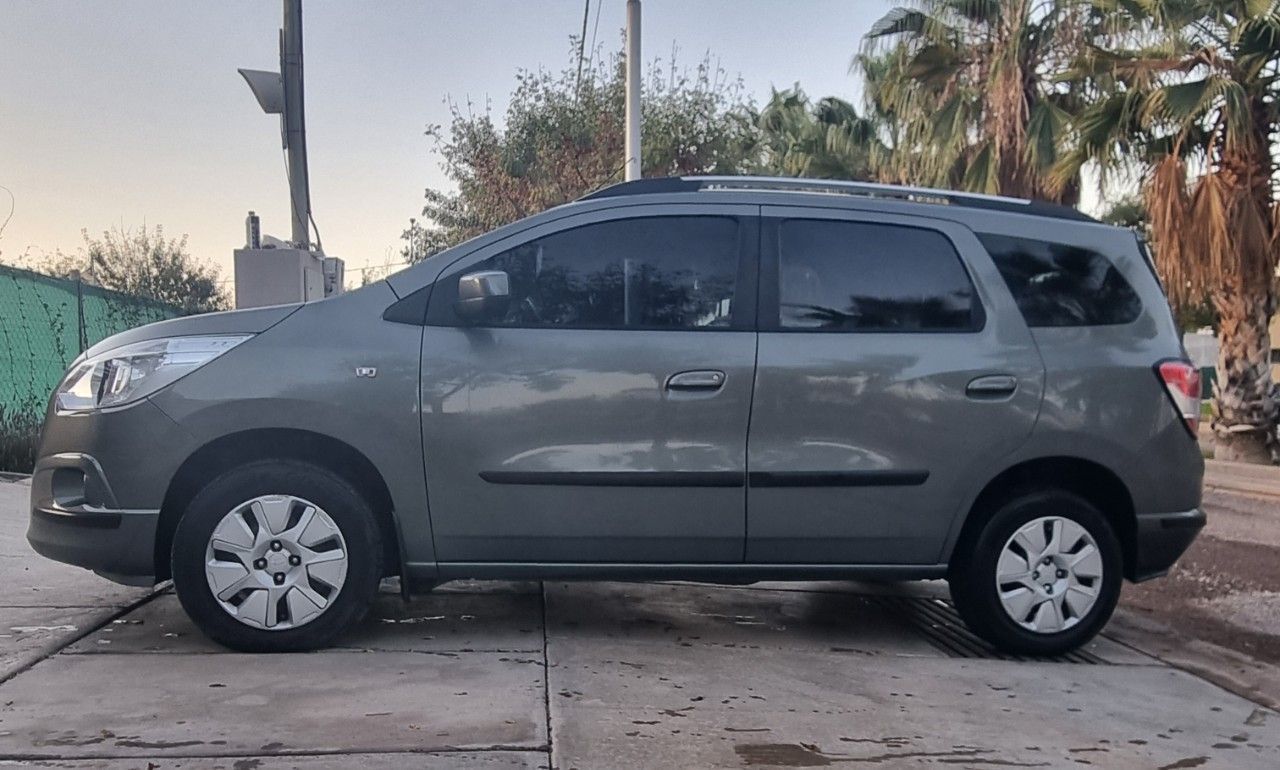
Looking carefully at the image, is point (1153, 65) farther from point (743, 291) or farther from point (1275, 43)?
point (743, 291)

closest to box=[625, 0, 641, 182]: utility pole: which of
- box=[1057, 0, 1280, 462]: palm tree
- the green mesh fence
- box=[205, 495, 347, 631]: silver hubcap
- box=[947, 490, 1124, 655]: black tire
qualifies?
the green mesh fence

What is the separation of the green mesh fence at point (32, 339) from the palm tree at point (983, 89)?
1187 cm

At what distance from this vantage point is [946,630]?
541 centimetres

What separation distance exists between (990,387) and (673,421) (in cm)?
129

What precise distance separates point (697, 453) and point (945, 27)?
14903mm

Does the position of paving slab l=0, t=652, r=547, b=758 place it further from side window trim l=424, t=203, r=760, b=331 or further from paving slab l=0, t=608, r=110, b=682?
A: side window trim l=424, t=203, r=760, b=331

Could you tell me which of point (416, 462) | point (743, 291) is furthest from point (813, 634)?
point (416, 462)

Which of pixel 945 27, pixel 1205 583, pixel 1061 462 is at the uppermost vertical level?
pixel 945 27

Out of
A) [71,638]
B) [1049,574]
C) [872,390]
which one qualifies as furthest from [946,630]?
[71,638]

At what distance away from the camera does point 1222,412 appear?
52.2ft

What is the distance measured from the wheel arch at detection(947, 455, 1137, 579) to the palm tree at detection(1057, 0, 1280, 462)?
1028 cm

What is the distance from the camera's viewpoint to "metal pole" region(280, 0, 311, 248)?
9.98 metres

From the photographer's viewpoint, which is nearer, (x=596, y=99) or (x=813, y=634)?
(x=813, y=634)

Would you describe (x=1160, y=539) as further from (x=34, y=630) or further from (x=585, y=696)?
(x=34, y=630)
